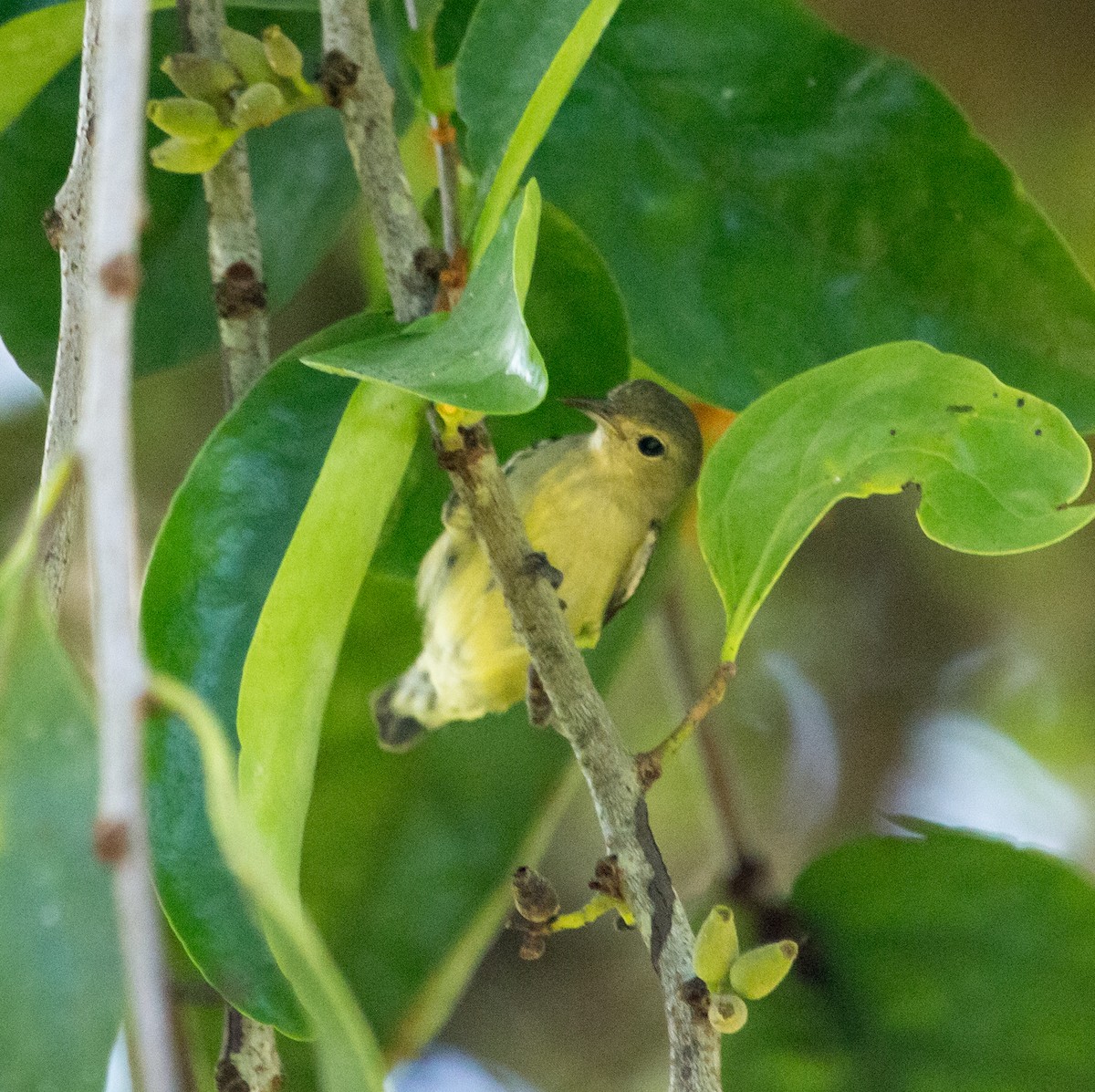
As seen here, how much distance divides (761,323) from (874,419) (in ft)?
1.03

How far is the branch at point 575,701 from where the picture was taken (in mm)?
879

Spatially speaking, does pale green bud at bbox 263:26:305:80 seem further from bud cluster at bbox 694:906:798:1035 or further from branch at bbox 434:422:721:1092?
bud cluster at bbox 694:906:798:1035

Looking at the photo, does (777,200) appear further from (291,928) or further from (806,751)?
(806,751)

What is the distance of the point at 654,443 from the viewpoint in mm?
1914

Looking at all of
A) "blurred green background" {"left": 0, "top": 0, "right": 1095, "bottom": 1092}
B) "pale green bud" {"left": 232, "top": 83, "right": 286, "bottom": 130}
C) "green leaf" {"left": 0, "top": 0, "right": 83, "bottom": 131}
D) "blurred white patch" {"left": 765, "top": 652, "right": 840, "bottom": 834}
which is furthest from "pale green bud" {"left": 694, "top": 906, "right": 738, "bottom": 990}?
"blurred white patch" {"left": 765, "top": 652, "right": 840, "bottom": 834}

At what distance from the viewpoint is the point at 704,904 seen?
1.39m

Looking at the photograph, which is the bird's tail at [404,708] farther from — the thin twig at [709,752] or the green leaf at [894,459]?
the green leaf at [894,459]

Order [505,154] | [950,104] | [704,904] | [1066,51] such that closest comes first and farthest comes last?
1. [505,154]
2. [950,104]
3. [704,904]
4. [1066,51]

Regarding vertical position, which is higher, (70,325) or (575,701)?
(70,325)

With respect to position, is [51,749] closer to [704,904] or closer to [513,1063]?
[704,904]

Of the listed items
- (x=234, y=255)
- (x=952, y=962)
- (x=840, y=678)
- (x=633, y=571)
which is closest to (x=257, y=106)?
(x=234, y=255)

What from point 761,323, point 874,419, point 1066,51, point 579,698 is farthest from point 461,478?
point 1066,51

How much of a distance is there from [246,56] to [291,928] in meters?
0.70

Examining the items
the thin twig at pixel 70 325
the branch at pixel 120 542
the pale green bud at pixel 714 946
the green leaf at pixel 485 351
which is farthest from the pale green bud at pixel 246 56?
the pale green bud at pixel 714 946
